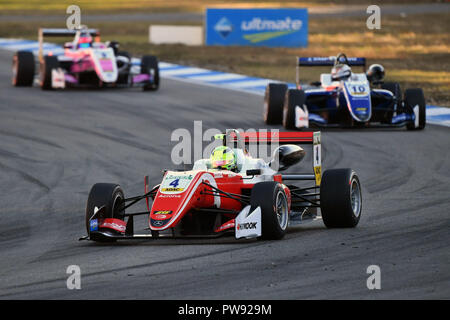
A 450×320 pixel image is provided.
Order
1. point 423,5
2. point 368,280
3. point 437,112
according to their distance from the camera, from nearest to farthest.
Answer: point 368,280
point 437,112
point 423,5

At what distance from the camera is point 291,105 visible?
2050cm

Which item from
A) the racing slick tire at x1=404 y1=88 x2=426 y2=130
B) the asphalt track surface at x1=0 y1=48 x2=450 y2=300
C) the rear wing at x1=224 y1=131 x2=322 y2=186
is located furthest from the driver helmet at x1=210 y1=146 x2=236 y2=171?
the racing slick tire at x1=404 y1=88 x2=426 y2=130

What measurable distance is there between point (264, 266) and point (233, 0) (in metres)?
53.1

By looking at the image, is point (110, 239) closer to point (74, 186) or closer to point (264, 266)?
point (264, 266)

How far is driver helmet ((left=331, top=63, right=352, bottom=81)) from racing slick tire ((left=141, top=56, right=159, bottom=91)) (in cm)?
677

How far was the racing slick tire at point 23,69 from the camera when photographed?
1065 inches

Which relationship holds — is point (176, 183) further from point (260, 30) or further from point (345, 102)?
point (260, 30)

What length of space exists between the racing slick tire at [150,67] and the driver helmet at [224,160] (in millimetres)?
14815

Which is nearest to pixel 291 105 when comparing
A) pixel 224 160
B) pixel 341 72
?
pixel 341 72

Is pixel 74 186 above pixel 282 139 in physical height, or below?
below

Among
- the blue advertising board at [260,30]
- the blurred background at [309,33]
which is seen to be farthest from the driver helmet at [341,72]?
the blue advertising board at [260,30]

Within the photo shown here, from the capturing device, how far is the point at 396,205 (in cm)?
1355

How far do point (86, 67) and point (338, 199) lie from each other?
15.9 m
